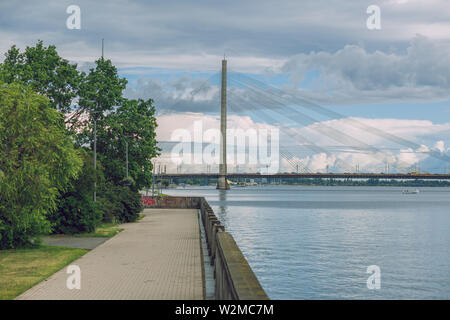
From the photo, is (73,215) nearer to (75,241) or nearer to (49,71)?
(75,241)

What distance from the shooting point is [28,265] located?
2053 centimetres

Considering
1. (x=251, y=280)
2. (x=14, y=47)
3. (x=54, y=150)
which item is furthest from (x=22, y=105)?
(x=14, y=47)

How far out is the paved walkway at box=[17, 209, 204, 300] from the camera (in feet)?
47.8

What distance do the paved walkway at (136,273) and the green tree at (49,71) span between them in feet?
69.6

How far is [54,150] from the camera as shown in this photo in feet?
70.4

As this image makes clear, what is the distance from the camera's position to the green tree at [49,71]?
4512 cm

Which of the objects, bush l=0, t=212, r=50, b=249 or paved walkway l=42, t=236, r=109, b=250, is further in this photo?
paved walkway l=42, t=236, r=109, b=250

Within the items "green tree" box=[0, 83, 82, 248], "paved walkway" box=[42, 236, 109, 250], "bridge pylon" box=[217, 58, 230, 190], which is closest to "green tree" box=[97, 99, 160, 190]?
"paved walkway" box=[42, 236, 109, 250]

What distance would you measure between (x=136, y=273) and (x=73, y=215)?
15966 mm

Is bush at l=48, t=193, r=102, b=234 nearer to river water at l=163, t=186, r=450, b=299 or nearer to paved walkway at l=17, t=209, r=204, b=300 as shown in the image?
paved walkway at l=17, t=209, r=204, b=300

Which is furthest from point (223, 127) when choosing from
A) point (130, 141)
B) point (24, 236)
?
point (24, 236)

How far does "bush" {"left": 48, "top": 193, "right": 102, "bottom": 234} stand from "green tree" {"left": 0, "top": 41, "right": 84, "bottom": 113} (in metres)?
14.2

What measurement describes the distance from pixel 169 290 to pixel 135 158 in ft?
129
